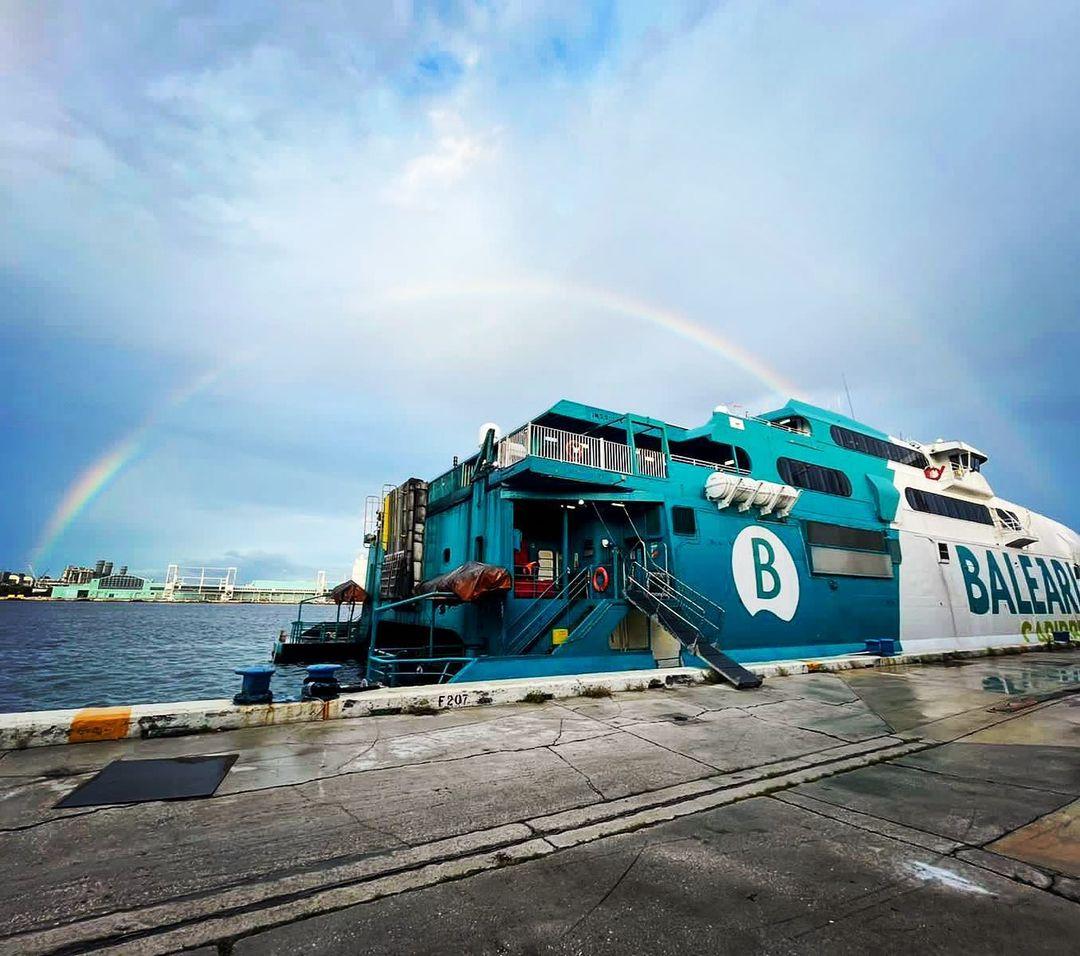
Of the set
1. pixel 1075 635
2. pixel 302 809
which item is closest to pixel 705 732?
pixel 302 809

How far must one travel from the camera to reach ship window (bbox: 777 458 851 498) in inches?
748

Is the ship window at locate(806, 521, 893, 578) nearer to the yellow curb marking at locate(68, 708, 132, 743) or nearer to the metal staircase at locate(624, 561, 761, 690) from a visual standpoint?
the metal staircase at locate(624, 561, 761, 690)

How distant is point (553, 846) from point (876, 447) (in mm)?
24504

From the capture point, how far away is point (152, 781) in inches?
189

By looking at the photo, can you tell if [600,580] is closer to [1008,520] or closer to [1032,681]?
[1032,681]

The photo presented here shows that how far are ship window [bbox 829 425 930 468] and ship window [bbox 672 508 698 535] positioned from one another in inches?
360

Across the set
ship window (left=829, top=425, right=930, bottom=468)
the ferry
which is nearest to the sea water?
the ferry

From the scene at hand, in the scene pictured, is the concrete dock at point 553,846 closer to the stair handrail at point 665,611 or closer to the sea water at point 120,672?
the stair handrail at point 665,611

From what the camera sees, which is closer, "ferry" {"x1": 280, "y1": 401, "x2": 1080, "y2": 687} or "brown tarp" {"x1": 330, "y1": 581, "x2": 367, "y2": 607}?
"ferry" {"x1": 280, "y1": 401, "x2": 1080, "y2": 687}

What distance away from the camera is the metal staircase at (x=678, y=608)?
514 inches

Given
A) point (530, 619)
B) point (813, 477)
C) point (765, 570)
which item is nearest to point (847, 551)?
point (813, 477)

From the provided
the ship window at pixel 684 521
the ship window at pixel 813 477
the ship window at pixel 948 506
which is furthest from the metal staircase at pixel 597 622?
the ship window at pixel 948 506

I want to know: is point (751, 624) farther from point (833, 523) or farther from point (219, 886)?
point (219, 886)

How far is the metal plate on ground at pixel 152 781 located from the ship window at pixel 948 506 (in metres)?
24.3
